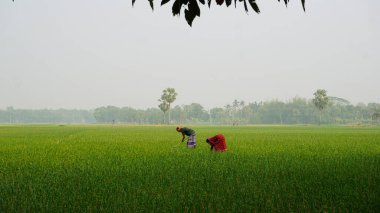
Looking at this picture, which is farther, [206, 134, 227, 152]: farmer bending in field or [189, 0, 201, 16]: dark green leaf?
[206, 134, 227, 152]: farmer bending in field

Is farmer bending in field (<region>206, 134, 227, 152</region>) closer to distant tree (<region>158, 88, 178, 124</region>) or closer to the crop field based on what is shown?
the crop field

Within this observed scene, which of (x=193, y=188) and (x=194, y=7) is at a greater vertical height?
(x=194, y=7)

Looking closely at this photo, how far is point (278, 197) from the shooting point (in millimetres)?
5211

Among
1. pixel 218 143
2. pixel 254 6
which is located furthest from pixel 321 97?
pixel 254 6

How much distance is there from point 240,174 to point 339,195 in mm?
2436

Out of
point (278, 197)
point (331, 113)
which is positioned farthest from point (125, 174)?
point (331, 113)

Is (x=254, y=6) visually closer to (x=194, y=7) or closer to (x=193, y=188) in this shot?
(x=194, y=7)

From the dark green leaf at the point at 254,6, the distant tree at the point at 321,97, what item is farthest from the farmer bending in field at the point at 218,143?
the distant tree at the point at 321,97

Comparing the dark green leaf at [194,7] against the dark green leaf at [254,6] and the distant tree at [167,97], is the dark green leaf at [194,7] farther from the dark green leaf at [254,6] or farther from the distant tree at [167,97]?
the distant tree at [167,97]

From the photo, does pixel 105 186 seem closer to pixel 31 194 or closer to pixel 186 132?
pixel 31 194

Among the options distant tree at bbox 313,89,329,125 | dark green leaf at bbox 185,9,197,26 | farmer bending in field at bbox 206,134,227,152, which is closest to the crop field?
dark green leaf at bbox 185,9,197,26

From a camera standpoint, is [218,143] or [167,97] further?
[167,97]

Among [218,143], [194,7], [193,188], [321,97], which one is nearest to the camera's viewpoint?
[194,7]

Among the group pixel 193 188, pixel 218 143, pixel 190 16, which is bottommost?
pixel 193 188
